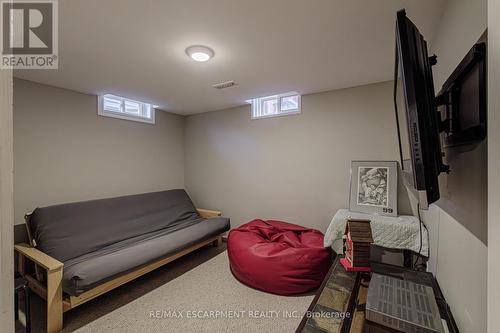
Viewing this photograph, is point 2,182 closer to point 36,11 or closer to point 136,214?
point 36,11

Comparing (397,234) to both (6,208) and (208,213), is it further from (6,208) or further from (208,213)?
(208,213)

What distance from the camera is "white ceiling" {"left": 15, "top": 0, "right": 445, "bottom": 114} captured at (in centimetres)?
143

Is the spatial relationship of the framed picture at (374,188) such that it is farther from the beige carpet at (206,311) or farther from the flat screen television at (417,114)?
the flat screen television at (417,114)

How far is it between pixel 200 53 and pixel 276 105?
1.68 meters

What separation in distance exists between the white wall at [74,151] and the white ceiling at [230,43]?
269 millimetres

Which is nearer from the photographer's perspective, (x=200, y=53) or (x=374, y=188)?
(x=200, y=53)

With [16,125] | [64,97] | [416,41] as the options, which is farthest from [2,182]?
[64,97]

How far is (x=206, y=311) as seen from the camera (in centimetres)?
207

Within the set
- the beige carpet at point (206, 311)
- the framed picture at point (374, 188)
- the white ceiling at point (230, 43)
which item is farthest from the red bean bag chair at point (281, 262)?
the white ceiling at point (230, 43)

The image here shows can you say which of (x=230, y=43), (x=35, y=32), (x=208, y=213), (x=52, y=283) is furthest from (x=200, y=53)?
(x=208, y=213)

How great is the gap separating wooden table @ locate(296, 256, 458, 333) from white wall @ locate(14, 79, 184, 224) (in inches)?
125

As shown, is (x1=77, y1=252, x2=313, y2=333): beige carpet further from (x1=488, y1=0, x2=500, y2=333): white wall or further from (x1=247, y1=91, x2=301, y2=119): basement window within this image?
(x1=247, y1=91, x2=301, y2=119): basement window

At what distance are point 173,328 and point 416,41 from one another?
8.15ft

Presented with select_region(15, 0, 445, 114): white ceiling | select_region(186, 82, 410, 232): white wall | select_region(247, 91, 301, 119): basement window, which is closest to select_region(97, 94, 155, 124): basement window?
select_region(15, 0, 445, 114): white ceiling
